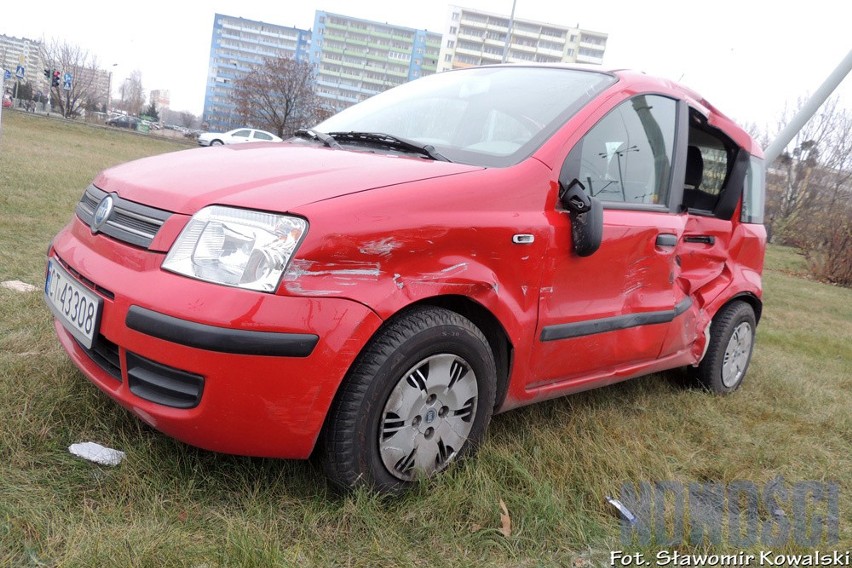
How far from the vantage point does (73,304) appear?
2.05 metres

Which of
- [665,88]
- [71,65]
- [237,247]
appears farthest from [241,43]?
[237,247]

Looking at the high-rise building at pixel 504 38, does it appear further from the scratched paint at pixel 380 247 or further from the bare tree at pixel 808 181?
the scratched paint at pixel 380 247

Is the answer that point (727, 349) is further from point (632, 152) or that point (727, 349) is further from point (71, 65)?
point (71, 65)

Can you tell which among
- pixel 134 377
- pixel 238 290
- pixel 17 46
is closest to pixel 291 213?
pixel 238 290

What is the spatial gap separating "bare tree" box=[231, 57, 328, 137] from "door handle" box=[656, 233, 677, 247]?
35426mm

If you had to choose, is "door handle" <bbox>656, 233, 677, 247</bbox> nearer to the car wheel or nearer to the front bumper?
the car wheel

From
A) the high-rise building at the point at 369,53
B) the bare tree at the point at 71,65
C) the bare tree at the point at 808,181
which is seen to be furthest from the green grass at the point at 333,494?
the high-rise building at the point at 369,53

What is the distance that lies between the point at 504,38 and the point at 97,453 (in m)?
98.3

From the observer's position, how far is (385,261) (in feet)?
6.19

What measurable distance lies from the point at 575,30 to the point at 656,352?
99.2 m

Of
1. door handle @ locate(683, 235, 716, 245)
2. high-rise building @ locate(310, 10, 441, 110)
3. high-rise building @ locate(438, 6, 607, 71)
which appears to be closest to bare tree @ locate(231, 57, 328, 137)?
door handle @ locate(683, 235, 716, 245)

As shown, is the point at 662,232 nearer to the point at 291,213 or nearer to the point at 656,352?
the point at 656,352

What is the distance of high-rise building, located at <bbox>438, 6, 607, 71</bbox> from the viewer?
92750mm

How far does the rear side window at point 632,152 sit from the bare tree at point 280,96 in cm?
3521
